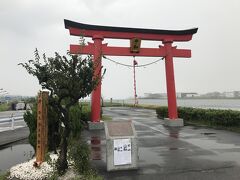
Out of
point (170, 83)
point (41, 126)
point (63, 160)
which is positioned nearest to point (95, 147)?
point (41, 126)

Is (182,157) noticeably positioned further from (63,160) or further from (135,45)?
(135,45)

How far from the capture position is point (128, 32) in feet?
59.0

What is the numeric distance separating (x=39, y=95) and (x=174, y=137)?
810cm

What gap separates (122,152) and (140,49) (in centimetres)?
1084

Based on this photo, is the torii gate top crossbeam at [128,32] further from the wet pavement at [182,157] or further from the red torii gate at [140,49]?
the wet pavement at [182,157]

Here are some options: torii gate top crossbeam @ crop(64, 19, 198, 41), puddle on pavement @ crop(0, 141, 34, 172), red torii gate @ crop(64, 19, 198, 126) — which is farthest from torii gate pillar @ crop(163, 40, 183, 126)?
puddle on pavement @ crop(0, 141, 34, 172)

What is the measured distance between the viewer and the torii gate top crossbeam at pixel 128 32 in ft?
55.6

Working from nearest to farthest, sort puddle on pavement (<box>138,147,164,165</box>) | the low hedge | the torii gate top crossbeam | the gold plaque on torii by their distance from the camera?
puddle on pavement (<box>138,147,164,165</box>)
the low hedge
the torii gate top crossbeam
the gold plaque on torii

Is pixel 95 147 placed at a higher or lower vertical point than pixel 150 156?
higher

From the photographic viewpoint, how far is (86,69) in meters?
7.73

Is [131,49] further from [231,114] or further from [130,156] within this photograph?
[130,156]

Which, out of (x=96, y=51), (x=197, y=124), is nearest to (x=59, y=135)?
(x=96, y=51)

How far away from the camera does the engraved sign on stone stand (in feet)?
26.9

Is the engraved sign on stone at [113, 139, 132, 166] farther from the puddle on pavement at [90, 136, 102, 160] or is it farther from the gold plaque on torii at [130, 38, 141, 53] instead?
the gold plaque on torii at [130, 38, 141, 53]
